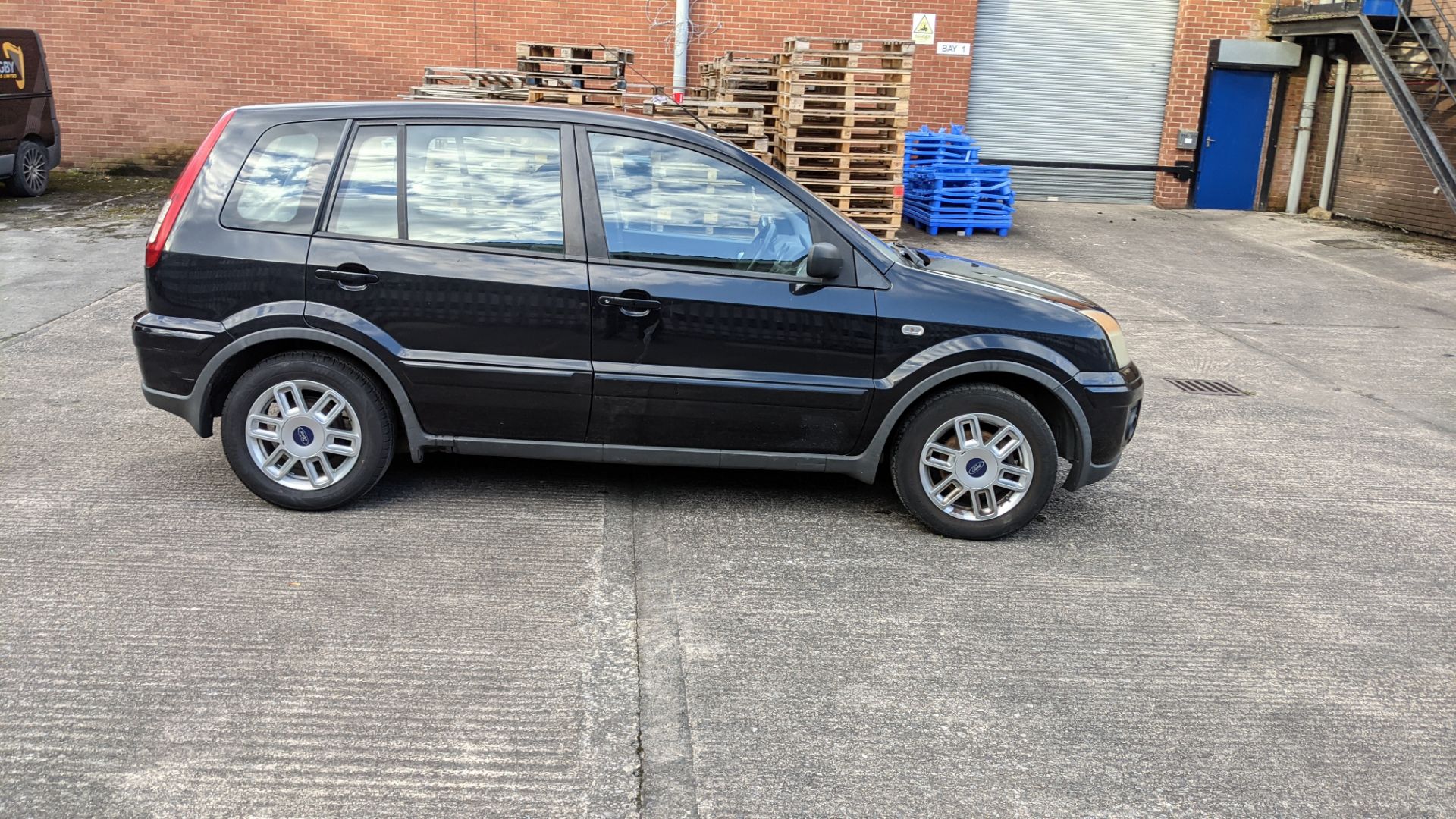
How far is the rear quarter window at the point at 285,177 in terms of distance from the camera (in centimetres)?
505

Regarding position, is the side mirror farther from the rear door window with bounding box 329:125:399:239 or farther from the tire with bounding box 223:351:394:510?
the tire with bounding box 223:351:394:510

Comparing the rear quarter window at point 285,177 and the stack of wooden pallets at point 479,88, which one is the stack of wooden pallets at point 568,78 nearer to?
the stack of wooden pallets at point 479,88

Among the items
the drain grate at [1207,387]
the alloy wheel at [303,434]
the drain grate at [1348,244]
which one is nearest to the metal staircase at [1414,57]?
the drain grate at [1348,244]

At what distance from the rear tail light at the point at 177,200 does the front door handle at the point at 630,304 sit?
5.96 ft

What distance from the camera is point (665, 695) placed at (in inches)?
149

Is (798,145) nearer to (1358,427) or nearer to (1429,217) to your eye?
(1358,427)

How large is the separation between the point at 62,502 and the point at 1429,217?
17.1m

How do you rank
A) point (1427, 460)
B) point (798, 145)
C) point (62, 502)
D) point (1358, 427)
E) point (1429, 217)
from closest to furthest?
1. point (62, 502)
2. point (1427, 460)
3. point (1358, 427)
4. point (798, 145)
5. point (1429, 217)

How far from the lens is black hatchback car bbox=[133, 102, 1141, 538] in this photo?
502 centimetres

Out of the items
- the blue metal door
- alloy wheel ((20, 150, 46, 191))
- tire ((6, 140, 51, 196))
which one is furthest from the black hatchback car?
the blue metal door

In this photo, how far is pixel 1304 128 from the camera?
A: 1861 cm

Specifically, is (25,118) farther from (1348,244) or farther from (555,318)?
(1348,244)

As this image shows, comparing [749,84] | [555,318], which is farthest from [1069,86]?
[555,318]

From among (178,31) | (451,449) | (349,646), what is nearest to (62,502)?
(451,449)
